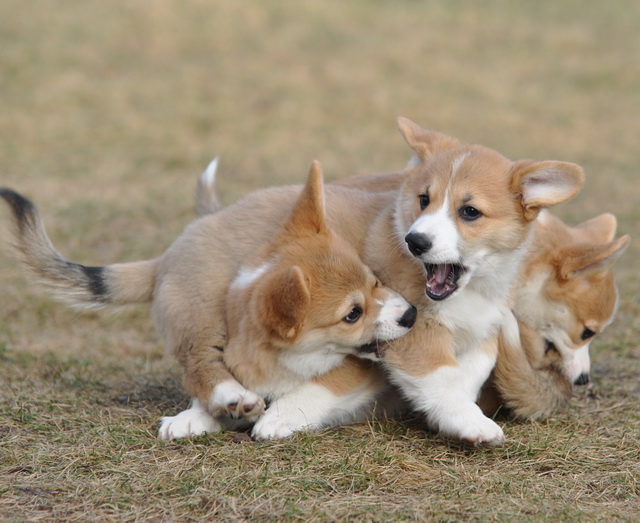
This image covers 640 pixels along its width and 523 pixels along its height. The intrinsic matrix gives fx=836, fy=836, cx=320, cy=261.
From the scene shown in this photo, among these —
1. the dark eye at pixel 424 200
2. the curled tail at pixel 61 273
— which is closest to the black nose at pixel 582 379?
the dark eye at pixel 424 200

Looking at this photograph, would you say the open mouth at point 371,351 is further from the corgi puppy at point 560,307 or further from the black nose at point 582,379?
the black nose at point 582,379

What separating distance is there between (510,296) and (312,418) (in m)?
1.36

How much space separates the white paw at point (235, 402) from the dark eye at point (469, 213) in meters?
1.49

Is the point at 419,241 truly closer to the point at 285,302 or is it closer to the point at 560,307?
the point at 285,302

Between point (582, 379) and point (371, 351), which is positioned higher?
point (371, 351)

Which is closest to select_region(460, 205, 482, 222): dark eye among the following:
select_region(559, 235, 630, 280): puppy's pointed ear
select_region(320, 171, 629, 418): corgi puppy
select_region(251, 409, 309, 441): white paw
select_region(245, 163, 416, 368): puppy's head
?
select_region(245, 163, 416, 368): puppy's head

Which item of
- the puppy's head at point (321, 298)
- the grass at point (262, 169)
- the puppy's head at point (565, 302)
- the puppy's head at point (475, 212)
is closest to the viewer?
the grass at point (262, 169)

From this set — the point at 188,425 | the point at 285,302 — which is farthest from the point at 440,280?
the point at 188,425

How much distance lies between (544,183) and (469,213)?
44 cm

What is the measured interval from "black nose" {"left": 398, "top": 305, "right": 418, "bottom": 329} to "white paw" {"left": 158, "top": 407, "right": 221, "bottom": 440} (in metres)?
1.20

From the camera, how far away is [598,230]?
19.5 feet

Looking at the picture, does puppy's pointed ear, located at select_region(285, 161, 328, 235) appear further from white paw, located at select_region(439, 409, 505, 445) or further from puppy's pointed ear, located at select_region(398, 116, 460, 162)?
white paw, located at select_region(439, 409, 505, 445)

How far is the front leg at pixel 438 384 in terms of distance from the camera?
4.41m

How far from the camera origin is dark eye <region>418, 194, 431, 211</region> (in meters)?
4.64
